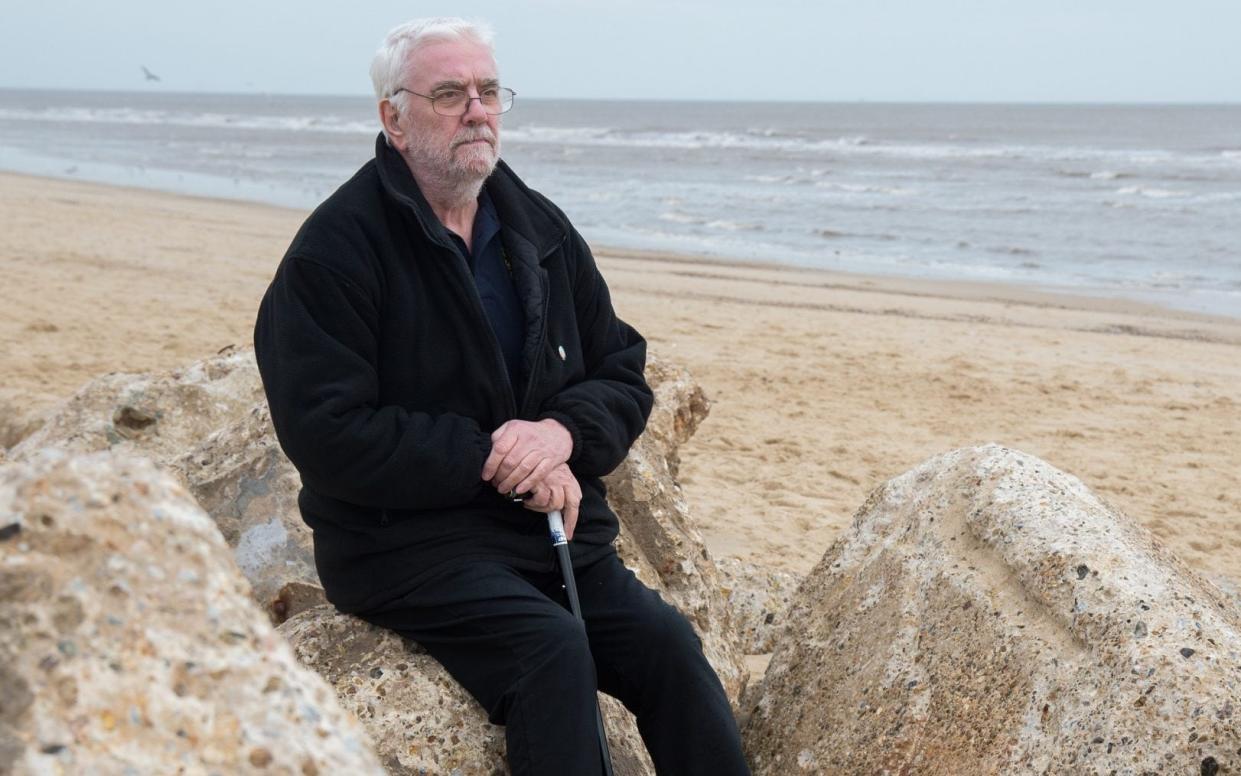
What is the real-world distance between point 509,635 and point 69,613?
124cm

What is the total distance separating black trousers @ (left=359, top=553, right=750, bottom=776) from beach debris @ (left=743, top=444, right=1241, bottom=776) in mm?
417

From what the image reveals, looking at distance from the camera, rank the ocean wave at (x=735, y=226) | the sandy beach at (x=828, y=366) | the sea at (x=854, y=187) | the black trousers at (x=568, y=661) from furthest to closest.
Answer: the ocean wave at (x=735, y=226) < the sea at (x=854, y=187) < the sandy beach at (x=828, y=366) < the black trousers at (x=568, y=661)

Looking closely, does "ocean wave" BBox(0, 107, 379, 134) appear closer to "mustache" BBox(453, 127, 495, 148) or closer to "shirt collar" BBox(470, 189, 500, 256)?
"shirt collar" BBox(470, 189, 500, 256)

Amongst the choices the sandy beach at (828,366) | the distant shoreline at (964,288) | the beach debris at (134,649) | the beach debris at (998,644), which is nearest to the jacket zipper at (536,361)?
the beach debris at (998,644)

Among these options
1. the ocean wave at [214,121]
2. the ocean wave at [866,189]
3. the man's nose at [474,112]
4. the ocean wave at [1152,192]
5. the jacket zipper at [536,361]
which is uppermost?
the man's nose at [474,112]

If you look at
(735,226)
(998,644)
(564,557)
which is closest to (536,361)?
(564,557)

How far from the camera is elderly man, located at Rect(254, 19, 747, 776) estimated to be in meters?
2.59

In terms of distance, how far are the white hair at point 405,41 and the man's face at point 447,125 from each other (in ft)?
0.05

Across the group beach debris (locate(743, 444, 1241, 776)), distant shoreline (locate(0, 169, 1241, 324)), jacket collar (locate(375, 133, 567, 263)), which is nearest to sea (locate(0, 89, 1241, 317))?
distant shoreline (locate(0, 169, 1241, 324))

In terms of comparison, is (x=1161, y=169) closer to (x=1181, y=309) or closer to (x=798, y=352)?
(x=1181, y=309)

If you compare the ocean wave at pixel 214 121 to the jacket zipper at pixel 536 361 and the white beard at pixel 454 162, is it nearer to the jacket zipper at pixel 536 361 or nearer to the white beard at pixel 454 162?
the white beard at pixel 454 162

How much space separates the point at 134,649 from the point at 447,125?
178 centimetres

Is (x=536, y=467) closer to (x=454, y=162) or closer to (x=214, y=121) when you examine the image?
(x=454, y=162)

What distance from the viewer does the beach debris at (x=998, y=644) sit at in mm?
2365
